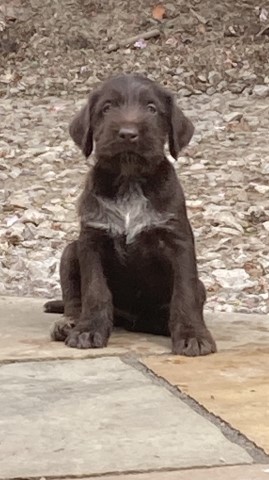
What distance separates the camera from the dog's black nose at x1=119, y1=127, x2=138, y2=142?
4422 millimetres

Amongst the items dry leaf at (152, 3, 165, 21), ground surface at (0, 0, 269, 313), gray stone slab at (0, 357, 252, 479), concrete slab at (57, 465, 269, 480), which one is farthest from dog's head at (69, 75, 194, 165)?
dry leaf at (152, 3, 165, 21)

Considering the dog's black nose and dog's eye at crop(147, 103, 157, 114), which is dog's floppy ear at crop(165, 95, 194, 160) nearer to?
dog's eye at crop(147, 103, 157, 114)

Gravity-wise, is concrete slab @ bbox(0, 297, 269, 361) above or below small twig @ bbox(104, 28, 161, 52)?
below

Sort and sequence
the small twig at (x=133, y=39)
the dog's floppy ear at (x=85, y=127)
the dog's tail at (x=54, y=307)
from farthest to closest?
the small twig at (x=133, y=39) → the dog's tail at (x=54, y=307) → the dog's floppy ear at (x=85, y=127)

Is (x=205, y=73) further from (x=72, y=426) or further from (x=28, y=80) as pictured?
(x=72, y=426)

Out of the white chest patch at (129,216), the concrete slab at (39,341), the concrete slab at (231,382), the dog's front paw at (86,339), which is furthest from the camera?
the white chest patch at (129,216)

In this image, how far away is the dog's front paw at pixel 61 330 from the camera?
4586 millimetres

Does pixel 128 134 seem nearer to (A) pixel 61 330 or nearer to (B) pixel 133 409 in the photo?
(A) pixel 61 330

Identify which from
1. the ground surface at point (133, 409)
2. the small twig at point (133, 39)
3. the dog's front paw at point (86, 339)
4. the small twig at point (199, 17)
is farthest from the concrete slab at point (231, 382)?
the small twig at point (199, 17)

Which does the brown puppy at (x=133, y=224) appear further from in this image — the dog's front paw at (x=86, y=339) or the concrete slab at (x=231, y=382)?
the concrete slab at (x=231, y=382)

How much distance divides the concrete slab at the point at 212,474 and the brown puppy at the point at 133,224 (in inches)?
62.5

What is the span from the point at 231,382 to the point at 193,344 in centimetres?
57

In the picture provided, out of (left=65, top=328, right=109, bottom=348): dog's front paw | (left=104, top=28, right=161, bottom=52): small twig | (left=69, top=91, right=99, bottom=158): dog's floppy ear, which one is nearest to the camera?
(left=65, top=328, right=109, bottom=348): dog's front paw

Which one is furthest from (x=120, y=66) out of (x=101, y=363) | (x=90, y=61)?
(x=101, y=363)
